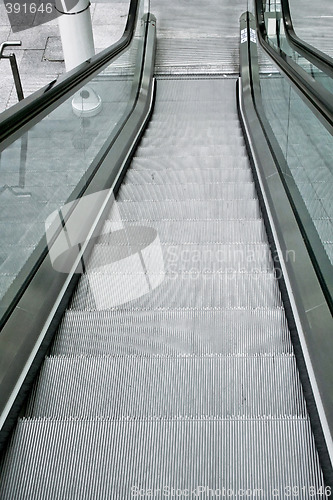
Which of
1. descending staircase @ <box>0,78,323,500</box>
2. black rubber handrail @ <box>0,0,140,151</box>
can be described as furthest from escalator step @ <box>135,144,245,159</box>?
descending staircase @ <box>0,78,323,500</box>

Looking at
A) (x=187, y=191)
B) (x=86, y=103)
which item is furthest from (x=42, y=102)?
(x=187, y=191)

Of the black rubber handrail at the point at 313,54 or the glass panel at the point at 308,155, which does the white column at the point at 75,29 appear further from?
the glass panel at the point at 308,155

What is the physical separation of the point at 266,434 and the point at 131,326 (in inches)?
37.0

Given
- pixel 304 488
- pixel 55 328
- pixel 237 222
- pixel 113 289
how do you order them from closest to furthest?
pixel 304 488, pixel 55 328, pixel 113 289, pixel 237 222

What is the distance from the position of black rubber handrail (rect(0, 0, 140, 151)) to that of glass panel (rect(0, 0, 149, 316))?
53mm

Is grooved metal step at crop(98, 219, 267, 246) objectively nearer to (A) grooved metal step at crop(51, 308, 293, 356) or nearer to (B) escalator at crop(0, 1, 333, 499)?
(B) escalator at crop(0, 1, 333, 499)

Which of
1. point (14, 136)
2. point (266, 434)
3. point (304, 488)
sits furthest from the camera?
point (14, 136)

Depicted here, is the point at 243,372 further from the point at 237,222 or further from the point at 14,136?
the point at 237,222

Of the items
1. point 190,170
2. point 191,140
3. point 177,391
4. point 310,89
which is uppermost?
point 310,89

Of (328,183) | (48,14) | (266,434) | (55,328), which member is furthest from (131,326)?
(48,14)

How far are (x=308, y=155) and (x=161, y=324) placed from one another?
128 cm

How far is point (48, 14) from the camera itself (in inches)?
381

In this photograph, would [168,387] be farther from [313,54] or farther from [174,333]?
[313,54]

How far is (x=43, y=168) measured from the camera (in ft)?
9.72
